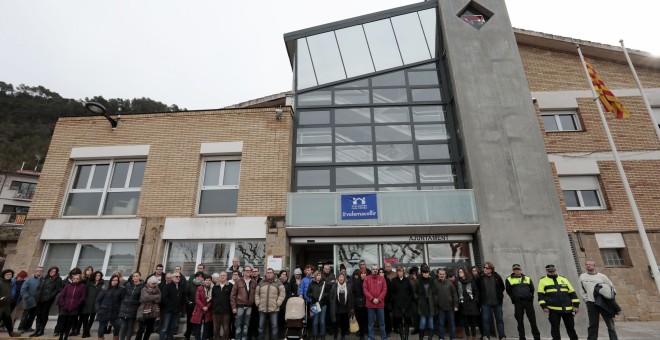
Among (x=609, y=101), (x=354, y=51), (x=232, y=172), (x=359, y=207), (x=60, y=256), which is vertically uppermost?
(x=354, y=51)

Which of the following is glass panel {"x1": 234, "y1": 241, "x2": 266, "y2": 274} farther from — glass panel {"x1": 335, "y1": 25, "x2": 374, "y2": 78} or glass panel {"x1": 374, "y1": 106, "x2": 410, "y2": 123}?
glass panel {"x1": 335, "y1": 25, "x2": 374, "y2": 78}

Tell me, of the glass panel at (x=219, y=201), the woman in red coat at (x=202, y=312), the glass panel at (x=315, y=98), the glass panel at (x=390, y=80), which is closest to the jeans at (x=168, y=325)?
the woman in red coat at (x=202, y=312)

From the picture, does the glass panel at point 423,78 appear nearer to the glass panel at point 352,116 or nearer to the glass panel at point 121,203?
the glass panel at point 352,116

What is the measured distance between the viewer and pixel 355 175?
1040cm

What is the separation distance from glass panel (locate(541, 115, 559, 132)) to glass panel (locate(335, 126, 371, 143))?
255 inches

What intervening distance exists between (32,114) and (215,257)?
220 feet

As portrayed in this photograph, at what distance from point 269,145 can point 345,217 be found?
126 inches

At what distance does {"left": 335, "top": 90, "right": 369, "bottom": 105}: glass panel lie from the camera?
38.1 ft

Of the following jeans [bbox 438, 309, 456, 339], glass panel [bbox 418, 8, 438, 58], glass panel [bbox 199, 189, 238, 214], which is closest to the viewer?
jeans [bbox 438, 309, 456, 339]

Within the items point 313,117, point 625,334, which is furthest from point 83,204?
point 625,334

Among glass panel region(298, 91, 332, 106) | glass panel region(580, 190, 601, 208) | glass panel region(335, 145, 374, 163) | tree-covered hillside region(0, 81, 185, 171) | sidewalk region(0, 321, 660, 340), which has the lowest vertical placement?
sidewalk region(0, 321, 660, 340)

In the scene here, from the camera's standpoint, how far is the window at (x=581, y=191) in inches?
426

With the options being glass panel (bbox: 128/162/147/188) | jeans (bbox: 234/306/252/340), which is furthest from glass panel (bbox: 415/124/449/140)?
glass panel (bbox: 128/162/147/188)

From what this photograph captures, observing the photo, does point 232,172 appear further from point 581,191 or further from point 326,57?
point 581,191
